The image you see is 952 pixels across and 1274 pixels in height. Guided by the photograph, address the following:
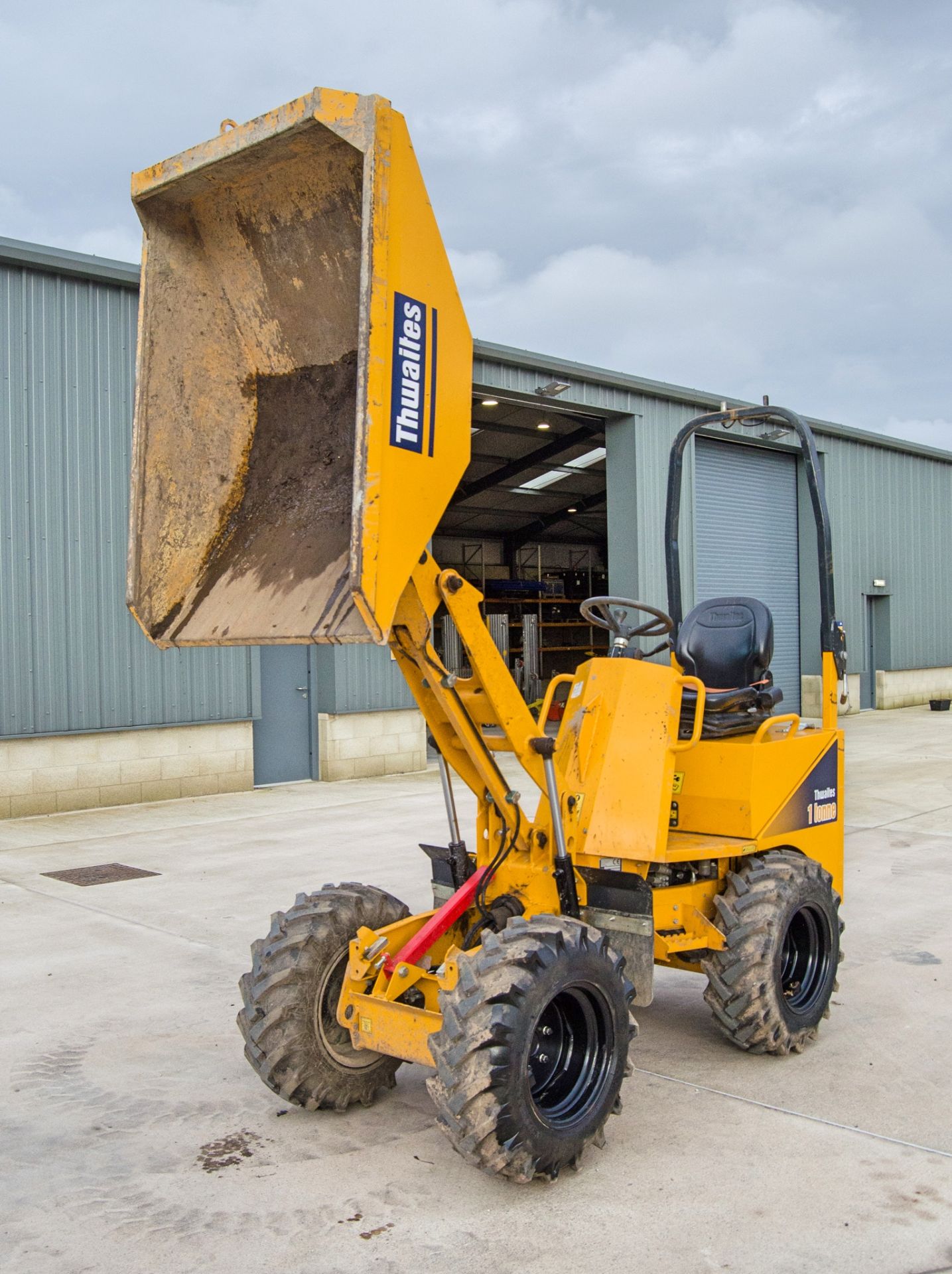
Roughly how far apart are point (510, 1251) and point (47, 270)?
1056cm

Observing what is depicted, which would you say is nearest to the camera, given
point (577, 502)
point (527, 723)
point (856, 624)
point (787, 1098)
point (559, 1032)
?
point (559, 1032)

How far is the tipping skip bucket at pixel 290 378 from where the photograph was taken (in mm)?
3168

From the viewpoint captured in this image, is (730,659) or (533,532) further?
(533,532)

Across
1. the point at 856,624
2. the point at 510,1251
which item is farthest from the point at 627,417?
the point at 510,1251

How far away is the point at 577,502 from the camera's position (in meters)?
30.0

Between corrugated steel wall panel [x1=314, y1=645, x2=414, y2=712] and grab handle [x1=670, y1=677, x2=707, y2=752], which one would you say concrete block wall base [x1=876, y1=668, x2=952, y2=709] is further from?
grab handle [x1=670, y1=677, x2=707, y2=752]

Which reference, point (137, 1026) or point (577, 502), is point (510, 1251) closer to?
point (137, 1026)

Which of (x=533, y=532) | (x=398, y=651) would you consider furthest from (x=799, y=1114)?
(x=533, y=532)

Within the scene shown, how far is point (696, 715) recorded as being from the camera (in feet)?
14.8

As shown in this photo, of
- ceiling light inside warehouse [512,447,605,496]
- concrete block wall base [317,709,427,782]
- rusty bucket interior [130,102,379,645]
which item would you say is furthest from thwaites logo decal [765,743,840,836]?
ceiling light inside warehouse [512,447,605,496]

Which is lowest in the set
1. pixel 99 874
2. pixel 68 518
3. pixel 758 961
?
pixel 99 874

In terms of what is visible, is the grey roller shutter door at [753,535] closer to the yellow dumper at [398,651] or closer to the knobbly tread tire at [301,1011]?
the yellow dumper at [398,651]

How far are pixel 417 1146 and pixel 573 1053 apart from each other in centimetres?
66

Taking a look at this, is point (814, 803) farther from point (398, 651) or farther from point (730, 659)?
point (398, 651)
